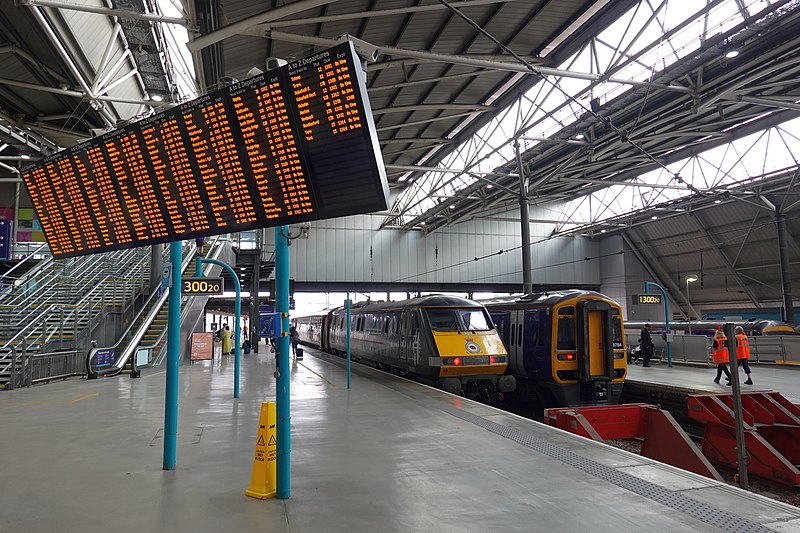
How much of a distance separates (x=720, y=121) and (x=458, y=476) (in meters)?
24.7

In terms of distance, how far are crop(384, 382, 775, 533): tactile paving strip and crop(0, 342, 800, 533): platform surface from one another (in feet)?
0.06

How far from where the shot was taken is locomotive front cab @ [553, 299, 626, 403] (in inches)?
524

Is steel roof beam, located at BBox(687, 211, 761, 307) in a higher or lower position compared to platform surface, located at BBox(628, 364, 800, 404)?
higher

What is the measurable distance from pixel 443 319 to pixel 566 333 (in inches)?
129

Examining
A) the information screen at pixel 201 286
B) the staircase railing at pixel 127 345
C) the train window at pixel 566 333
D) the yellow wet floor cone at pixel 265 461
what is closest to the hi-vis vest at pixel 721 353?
the train window at pixel 566 333

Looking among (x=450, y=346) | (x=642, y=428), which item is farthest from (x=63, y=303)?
(x=642, y=428)

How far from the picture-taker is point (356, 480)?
18.5 ft

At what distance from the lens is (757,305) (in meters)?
40.9

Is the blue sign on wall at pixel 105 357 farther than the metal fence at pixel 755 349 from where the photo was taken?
No

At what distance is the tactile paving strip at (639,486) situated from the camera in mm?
4360

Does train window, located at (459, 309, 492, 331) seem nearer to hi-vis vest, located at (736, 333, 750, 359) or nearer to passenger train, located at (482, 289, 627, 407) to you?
passenger train, located at (482, 289, 627, 407)

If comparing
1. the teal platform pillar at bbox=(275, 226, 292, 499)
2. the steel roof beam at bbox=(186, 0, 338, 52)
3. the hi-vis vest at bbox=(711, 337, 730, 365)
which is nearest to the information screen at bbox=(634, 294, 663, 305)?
the hi-vis vest at bbox=(711, 337, 730, 365)

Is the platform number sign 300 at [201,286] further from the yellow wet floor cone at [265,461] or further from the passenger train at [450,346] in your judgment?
the passenger train at [450,346]

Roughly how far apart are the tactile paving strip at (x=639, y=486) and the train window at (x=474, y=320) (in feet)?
18.1
